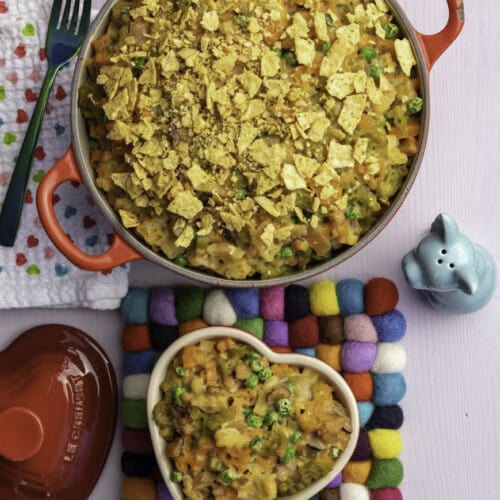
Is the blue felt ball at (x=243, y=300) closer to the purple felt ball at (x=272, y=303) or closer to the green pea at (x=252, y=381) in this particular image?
the purple felt ball at (x=272, y=303)

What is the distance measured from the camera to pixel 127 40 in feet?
3.36

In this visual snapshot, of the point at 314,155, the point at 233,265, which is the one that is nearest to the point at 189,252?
the point at 233,265

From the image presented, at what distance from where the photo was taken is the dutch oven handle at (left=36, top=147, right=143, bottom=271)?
1.03 m

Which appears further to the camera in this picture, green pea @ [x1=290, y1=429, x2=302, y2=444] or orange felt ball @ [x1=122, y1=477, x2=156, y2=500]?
orange felt ball @ [x1=122, y1=477, x2=156, y2=500]

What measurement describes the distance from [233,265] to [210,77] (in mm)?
243

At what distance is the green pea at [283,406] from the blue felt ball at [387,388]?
0.61 feet

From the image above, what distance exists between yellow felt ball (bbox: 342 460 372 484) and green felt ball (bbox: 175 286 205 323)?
1.12ft

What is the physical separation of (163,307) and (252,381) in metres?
0.21

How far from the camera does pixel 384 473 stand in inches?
50.6

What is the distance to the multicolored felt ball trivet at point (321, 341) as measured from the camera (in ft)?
4.19

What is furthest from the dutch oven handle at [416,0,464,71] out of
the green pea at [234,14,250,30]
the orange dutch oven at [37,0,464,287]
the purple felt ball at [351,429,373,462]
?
the purple felt ball at [351,429,373,462]

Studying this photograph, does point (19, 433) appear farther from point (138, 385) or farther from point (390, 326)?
point (390, 326)

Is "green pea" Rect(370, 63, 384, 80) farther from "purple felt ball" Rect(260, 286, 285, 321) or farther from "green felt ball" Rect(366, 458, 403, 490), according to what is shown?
"green felt ball" Rect(366, 458, 403, 490)

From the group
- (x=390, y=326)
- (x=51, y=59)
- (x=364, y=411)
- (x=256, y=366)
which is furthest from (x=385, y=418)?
(x=51, y=59)
